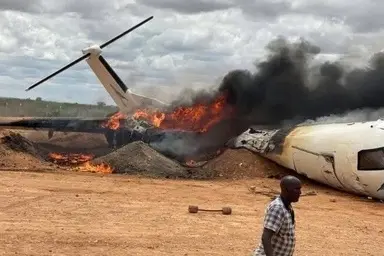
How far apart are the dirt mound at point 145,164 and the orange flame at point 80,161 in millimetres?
270

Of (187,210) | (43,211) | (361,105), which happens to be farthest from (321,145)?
(361,105)

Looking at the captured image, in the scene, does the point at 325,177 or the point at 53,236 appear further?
the point at 325,177

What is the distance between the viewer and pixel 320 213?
17.0 m

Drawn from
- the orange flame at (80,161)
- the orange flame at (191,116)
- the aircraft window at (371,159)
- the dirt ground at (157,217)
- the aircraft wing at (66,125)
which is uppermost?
the orange flame at (191,116)

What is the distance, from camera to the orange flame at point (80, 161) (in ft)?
84.9

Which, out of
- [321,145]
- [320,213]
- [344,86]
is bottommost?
[320,213]

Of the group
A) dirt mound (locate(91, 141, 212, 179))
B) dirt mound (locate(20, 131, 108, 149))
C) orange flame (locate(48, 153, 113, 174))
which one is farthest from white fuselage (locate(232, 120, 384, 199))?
dirt mound (locate(20, 131, 108, 149))

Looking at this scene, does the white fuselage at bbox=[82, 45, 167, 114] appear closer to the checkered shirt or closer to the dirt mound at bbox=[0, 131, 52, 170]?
the dirt mound at bbox=[0, 131, 52, 170]

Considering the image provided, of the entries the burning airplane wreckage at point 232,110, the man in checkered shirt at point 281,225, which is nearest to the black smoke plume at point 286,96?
the burning airplane wreckage at point 232,110

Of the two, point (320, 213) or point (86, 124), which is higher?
point (86, 124)

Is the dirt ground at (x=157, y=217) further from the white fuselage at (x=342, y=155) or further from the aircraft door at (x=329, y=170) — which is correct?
the white fuselage at (x=342, y=155)

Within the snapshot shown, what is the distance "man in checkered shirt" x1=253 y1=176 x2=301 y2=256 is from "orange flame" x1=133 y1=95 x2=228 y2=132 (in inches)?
1018

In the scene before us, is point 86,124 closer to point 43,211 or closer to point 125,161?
point 125,161

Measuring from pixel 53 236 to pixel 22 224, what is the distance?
4.86ft
